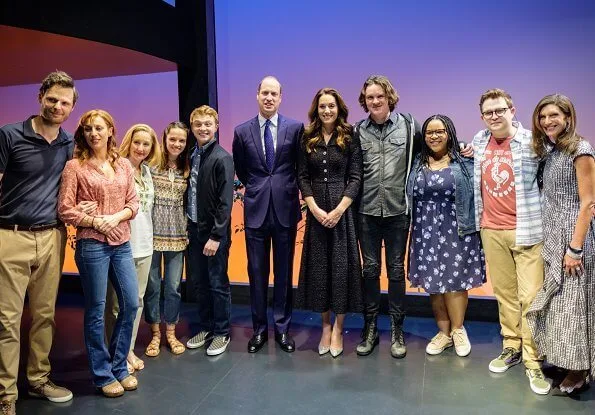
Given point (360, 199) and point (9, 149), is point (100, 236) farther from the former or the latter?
point (360, 199)

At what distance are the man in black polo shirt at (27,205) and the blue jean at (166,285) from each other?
73 cm

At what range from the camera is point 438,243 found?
133 inches

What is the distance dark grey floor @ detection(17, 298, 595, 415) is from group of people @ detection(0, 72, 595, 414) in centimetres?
10

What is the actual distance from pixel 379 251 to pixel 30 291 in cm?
213

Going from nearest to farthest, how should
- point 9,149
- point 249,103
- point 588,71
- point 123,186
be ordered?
1. point 9,149
2. point 123,186
3. point 588,71
4. point 249,103

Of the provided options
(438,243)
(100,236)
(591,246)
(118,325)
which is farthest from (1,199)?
(591,246)

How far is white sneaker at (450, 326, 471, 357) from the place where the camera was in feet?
11.4

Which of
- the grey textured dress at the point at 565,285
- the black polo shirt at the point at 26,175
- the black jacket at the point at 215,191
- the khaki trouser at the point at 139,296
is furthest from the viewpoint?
the black jacket at the point at 215,191

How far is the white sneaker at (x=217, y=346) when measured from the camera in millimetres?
3547

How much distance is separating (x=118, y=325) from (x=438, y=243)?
2.05 meters

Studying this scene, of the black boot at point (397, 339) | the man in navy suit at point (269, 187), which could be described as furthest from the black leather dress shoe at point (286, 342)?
the black boot at point (397, 339)

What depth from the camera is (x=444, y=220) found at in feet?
11.0

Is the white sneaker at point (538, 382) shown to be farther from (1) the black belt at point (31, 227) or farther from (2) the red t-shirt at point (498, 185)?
(1) the black belt at point (31, 227)

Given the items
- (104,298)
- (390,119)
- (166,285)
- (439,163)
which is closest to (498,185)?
(439,163)
